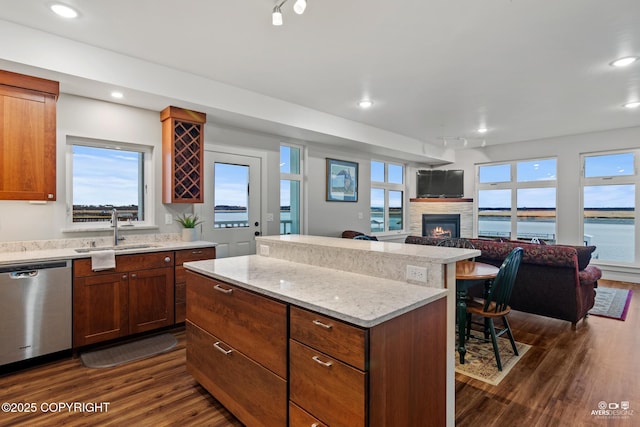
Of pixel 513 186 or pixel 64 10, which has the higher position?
pixel 64 10

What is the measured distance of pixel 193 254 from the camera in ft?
11.6

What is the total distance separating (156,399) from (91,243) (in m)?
1.96

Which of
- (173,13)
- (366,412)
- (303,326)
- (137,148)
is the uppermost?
(173,13)

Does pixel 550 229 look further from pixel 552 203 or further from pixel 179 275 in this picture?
pixel 179 275

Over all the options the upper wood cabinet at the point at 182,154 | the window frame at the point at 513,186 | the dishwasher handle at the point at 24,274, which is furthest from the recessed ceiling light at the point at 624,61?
the dishwasher handle at the point at 24,274

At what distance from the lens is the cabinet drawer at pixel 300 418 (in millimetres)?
1422

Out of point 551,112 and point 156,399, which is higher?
point 551,112

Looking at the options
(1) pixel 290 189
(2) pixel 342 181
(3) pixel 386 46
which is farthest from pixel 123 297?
(2) pixel 342 181

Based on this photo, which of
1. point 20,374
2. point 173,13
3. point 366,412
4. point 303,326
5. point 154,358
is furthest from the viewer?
point 154,358

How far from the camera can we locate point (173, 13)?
2.37 meters

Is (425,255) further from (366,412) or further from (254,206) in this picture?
(254,206)

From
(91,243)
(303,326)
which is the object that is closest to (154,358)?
(91,243)

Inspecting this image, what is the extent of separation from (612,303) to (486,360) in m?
3.06

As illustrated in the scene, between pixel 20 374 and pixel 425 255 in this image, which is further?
pixel 20 374
